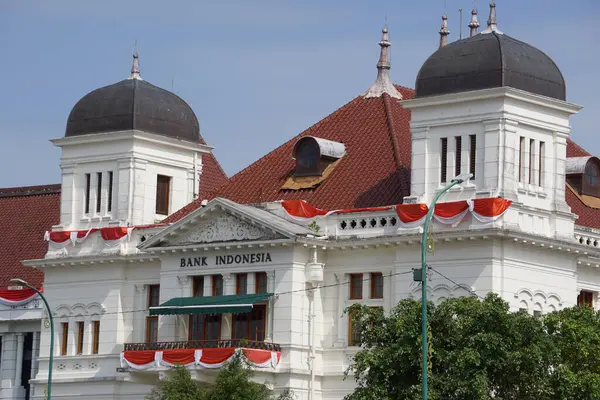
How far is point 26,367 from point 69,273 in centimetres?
996

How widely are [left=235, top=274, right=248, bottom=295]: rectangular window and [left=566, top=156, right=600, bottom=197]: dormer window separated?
14.5m

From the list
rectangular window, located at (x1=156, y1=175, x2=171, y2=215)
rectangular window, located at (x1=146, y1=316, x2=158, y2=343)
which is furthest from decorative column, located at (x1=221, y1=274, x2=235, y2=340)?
rectangular window, located at (x1=156, y1=175, x2=171, y2=215)

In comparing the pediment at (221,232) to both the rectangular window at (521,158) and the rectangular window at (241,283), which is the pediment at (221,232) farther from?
the rectangular window at (521,158)

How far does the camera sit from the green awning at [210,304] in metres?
75.1

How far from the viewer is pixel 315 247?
75.4m

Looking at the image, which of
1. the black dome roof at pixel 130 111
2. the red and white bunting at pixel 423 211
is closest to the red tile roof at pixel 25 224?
the black dome roof at pixel 130 111

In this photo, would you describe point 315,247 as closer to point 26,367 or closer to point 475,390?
point 475,390

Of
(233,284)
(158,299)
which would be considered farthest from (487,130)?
(158,299)

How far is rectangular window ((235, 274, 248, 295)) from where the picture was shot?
7688cm

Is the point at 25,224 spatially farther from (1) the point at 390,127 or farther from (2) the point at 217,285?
(1) the point at 390,127

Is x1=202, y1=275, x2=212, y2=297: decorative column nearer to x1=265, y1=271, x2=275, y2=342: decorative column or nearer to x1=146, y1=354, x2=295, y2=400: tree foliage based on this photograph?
x1=265, y1=271, x2=275, y2=342: decorative column

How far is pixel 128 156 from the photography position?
274 ft

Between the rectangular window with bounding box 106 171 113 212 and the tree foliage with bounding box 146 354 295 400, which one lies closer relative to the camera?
the tree foliage with bounding box 146 354 295 400

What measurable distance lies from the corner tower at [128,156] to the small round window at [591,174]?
57.2 ft
